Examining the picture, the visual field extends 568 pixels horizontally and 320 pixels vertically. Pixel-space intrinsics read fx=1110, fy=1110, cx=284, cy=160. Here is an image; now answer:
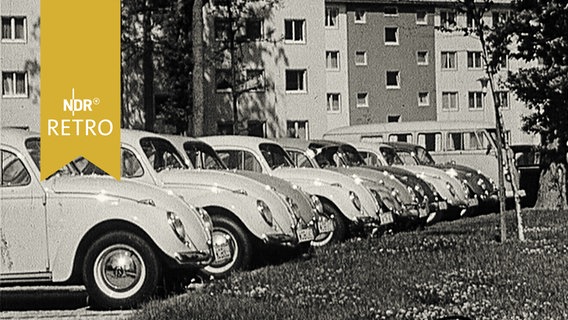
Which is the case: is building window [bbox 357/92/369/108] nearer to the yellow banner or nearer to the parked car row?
the parked car row

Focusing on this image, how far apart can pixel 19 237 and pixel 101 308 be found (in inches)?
39.4

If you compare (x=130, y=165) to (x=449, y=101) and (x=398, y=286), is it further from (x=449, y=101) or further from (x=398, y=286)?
(x=449, y=101)

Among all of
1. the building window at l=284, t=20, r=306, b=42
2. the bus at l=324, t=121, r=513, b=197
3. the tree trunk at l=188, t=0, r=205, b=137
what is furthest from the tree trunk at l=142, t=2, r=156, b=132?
the tree trunk at l=188, t=0, r=205, b=137

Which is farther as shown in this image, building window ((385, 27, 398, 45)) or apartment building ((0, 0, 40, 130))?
building window ((385, 27, 398, 45))

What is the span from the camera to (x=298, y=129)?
54.3m

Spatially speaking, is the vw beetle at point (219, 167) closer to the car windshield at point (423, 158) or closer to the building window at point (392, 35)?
the car windshield at point (423, 158)

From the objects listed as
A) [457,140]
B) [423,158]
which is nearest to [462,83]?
[457,140]

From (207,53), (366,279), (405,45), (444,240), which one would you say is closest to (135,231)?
(366,279)

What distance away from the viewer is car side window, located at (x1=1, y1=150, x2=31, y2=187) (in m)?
10.4

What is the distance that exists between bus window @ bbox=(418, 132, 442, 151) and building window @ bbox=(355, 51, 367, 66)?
110ft

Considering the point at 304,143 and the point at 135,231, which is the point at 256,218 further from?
the point at 304,143

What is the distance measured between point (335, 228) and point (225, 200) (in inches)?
164

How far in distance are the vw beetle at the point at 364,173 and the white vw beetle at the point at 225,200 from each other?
5.14 meters

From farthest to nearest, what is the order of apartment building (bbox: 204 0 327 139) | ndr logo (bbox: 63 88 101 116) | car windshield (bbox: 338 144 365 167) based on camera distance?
apartment building (bbox: 204 0 327 139), car windshield (bbox: 338 144 365 167), ndr logo (bbox: 63 88 101 116)
